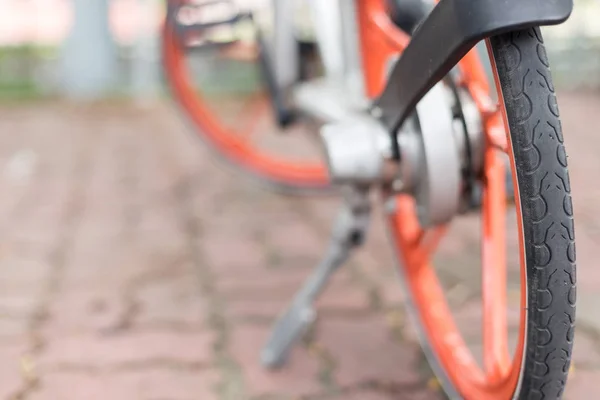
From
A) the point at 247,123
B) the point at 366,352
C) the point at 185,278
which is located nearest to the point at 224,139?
the point at 247,123

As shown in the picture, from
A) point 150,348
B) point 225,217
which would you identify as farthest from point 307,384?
point 225,217

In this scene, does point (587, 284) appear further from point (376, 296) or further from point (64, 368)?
point (64, 368)

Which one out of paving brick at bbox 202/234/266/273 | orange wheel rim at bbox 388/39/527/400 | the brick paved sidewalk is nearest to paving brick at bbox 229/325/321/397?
the brick paved sidewalk

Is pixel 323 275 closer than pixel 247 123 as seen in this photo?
Yes

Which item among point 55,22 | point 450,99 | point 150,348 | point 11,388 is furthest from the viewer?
point 55,22

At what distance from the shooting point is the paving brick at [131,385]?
1373 millimetres

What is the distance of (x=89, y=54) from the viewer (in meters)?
4.50

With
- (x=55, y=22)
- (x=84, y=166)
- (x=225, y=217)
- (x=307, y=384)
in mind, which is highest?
(x=55, y=22)

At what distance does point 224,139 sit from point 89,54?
232cm

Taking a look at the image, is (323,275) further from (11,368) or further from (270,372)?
(11,368)

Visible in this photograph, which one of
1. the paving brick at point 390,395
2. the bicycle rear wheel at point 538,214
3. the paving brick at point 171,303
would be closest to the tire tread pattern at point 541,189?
the bicycle rear wheel at point 538,214

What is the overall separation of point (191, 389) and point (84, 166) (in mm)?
1868

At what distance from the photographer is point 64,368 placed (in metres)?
1.48

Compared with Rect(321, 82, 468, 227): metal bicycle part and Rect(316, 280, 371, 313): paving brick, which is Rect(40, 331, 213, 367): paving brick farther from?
Rect(321, 82, 468, 227): metal bicycle part
